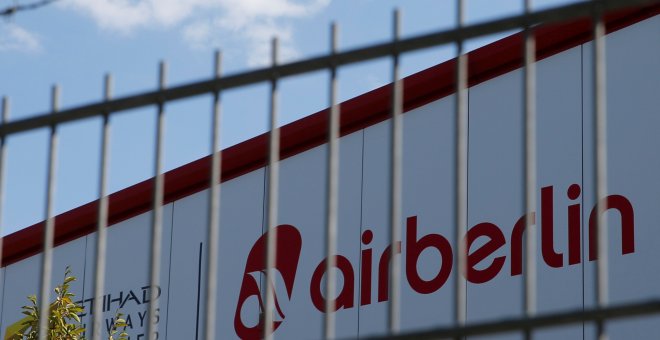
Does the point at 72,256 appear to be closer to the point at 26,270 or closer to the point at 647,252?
the point at 26,270

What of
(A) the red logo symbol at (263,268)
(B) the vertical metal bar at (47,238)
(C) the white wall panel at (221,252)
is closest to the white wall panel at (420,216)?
(A) the red logo symbol at (263,268)

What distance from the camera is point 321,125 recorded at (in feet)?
51.5

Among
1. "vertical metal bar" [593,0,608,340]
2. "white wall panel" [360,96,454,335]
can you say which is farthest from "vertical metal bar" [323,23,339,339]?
"white wall panel" [360,96,454,335]

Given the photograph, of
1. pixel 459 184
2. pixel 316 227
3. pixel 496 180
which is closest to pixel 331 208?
pixel 459 184

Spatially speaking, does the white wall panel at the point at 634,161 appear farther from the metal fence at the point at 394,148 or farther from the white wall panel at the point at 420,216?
the metal fence at the point at 394,148

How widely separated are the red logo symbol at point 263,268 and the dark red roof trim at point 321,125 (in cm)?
99

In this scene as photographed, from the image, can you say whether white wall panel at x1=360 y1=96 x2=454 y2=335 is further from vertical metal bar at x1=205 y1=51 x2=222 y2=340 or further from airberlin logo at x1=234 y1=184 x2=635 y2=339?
vertical metal bar at x1=205 y1=51 x2=222 y2=340

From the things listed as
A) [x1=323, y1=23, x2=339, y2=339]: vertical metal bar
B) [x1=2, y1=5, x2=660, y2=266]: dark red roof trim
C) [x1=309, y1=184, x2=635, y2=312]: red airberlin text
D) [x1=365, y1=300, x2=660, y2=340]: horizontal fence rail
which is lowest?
[x1=365, y1=300, x2=660, y2=340]: horizontal fence rail

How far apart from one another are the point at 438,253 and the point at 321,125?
8.03ft

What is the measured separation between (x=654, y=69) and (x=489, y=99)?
1855mm

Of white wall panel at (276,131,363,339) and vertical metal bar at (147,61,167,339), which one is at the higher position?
white wall panel at (276,131,363,339)

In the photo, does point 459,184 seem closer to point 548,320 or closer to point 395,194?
point 395,194

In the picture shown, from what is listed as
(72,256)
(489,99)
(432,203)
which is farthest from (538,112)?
(72,256)

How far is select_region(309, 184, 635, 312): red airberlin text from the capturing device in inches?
512
